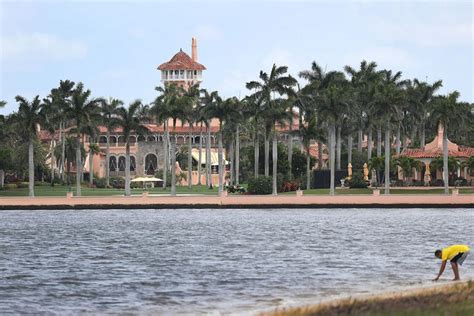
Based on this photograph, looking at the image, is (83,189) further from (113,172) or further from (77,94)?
(113,172)

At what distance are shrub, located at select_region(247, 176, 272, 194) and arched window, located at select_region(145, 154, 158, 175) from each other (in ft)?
191

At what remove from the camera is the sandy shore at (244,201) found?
10938 centimetres

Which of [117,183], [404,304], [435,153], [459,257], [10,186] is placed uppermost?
[435,153]

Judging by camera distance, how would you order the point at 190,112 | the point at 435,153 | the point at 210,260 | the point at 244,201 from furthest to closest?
the point at 190,112, the point at 435,153, the point at 244,201, the point at 210,260

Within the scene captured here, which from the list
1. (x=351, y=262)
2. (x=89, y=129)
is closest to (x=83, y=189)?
(x=89, y=129)

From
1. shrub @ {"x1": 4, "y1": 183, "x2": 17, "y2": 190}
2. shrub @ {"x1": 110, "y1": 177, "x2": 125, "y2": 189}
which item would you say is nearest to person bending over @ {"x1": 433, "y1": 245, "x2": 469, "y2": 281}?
shrub @ {"x1": 4, "y1": 183, "x2": 17, "y2": 190}

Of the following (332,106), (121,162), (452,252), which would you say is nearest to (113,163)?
(121,162)

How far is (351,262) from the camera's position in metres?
49.2

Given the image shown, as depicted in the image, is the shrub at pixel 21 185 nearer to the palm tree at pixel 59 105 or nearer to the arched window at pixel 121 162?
the palm tree at pixel 59 105

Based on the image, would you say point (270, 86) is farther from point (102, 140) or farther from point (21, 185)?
point (102, 140)

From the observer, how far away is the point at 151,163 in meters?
180

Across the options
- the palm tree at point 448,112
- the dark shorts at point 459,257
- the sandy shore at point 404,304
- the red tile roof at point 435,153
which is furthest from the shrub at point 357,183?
the sandy shore at point 404,304

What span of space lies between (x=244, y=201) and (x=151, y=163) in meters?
67.3

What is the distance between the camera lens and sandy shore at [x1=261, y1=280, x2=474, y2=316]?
27.6 meters
